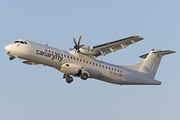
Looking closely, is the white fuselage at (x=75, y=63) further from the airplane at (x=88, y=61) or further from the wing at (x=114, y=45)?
the wing at (x=114, y=45)

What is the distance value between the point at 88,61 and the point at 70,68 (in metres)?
2.25

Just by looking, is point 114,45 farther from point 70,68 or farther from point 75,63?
point 70,68

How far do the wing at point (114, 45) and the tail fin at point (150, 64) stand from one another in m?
4.34

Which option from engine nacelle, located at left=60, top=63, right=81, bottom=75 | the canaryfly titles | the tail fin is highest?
the tail fin

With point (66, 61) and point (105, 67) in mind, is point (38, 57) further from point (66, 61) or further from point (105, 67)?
point (105, 67)

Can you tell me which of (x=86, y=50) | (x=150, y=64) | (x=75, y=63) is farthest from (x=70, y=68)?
(x=150, y=64)

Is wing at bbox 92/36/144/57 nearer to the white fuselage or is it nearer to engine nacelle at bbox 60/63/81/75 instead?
the white fuselage

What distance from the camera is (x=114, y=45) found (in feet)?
96.2

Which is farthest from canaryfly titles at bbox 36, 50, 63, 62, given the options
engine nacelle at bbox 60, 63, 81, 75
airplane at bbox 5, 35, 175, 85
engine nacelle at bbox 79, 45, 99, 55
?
engine nacelle at bbox 79, 45, 99, 55

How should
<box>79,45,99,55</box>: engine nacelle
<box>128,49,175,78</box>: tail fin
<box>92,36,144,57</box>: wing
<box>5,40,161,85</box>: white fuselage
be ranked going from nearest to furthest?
1. <box>5,40,161,85</box>: white fuselage
2. <box>92,36,144,57</box>: wing
3. <box>79,45,99,55</box>: engine nacelle
4. <box>128,49,175,78</box>: tail fin

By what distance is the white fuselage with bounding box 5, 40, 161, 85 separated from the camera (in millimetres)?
27484

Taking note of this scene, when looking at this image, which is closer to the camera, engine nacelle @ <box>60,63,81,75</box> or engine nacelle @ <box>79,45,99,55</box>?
engine nacelle @ <box>60,63,81,75</box>

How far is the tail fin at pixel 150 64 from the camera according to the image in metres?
33.4

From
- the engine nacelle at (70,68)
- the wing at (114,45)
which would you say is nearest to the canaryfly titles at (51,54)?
the engine nacelle at (70,68)
